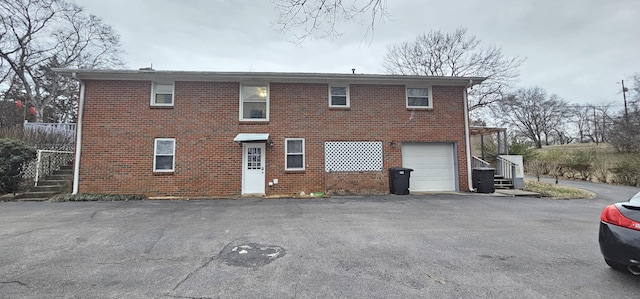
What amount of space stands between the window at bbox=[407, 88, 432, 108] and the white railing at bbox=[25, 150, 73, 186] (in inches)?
527

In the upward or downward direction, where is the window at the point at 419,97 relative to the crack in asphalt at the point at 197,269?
upward

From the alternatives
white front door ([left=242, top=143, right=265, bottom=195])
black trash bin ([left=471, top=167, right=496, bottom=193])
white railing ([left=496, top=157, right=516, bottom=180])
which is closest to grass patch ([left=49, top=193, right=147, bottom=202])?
white front door ([left=242, top=143, right=265, bottom=195])

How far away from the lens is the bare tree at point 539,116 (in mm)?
42500

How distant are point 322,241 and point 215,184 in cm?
652

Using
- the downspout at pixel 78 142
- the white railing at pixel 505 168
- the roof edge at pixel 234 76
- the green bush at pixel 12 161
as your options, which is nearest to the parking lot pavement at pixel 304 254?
the downspout at pixel 78 142

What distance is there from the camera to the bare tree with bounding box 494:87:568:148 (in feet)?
139

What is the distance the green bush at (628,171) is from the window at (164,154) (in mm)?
20506

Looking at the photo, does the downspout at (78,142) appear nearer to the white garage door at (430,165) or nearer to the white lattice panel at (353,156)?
the white lattice panel at (353,156)

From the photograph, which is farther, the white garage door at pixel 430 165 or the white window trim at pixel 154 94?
the white garage door at pixel 430 165

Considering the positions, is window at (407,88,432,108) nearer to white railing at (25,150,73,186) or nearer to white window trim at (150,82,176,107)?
white window trim at (150,82,176,107)

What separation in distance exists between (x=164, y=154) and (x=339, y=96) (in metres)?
6.72

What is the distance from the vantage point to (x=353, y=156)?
1038 centimetres

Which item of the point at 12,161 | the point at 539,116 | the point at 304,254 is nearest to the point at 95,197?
the point at 12,161

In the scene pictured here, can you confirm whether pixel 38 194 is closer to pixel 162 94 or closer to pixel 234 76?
pixel 162 94
